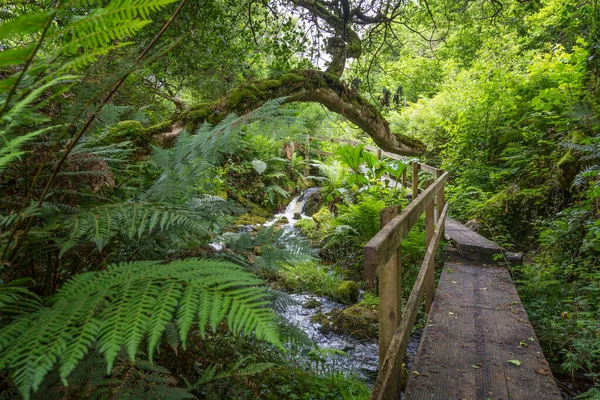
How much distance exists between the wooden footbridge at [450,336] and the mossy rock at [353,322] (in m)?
0.94

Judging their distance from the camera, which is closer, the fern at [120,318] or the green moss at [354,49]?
the fern at [120,318]

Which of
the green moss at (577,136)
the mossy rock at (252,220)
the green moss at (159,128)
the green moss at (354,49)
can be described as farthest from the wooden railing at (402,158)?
the mossy rock at (252,220)

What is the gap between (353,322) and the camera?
477 cm

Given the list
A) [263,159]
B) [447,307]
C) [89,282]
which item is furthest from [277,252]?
[263,159]

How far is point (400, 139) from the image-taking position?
5.46 metres

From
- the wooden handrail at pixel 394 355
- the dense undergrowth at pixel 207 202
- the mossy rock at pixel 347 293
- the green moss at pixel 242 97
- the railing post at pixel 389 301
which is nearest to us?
the dense undergrowth at pixel 207 202

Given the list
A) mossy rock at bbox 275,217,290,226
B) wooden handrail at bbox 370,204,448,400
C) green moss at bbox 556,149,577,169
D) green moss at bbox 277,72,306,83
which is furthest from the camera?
mossy rock at bbox 275,217,290,226

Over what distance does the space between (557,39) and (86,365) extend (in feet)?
44.0

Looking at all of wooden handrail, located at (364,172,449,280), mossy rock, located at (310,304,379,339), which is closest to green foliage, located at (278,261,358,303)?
mossy rock, located at (310,304,379,339)

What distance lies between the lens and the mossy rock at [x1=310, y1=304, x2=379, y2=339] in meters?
4.63

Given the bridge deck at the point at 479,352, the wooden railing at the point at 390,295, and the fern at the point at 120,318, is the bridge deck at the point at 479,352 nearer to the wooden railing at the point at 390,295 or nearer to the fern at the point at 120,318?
the wooden railing at the point at 390,295

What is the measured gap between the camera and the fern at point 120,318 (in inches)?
24.3

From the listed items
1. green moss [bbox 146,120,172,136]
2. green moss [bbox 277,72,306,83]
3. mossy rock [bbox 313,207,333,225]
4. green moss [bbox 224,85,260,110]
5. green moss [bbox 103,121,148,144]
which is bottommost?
mossy rock [bbox 313,207,333,225]

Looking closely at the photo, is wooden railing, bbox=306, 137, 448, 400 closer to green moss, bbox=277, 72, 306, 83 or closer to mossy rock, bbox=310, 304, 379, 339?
green moss, bbox=277, 72, 306, 83
